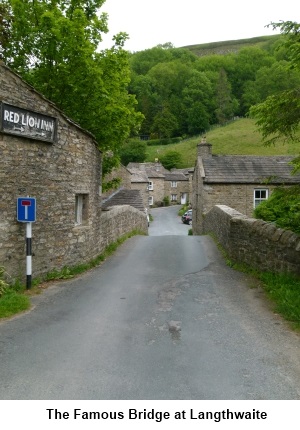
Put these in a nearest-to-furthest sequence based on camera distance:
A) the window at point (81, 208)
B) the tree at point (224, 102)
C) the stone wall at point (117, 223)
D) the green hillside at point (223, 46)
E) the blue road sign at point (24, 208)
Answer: the blue road sign at point (24, 208), the window at point (81, 208), the stone wall at point (117, 223), the tree at point (224, 102), the green hillside at point (223, 46)

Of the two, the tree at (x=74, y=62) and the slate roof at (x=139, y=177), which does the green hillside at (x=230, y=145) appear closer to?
the slate roof at (x=139, y=177)

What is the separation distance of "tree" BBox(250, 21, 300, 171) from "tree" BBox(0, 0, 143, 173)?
21.9 feet

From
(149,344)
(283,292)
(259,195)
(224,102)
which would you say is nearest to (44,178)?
(149,344)

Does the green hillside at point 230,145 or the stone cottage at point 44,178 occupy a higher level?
the green hillside at point 230,145

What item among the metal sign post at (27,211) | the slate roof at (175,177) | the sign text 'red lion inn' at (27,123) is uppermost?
the slate roof at (175,177)

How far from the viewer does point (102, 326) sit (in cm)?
628

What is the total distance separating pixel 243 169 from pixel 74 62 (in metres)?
17.9

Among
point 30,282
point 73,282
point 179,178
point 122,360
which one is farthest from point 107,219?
point 179,178

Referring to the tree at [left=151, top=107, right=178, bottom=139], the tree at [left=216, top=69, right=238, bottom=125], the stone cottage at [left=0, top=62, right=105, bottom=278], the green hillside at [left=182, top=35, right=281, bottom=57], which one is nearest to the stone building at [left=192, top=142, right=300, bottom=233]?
the stone cottage at [left=0, top=62, right=105, bottom=278]

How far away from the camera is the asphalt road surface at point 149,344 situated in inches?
167

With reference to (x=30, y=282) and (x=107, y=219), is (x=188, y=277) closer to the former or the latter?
(x=30, y=282)

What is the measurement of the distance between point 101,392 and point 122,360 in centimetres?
85

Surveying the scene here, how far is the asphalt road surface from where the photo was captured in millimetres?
4230

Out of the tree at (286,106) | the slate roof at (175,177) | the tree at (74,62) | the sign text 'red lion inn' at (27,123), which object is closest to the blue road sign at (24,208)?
the sign text 'red lion inn' at (27,123)
